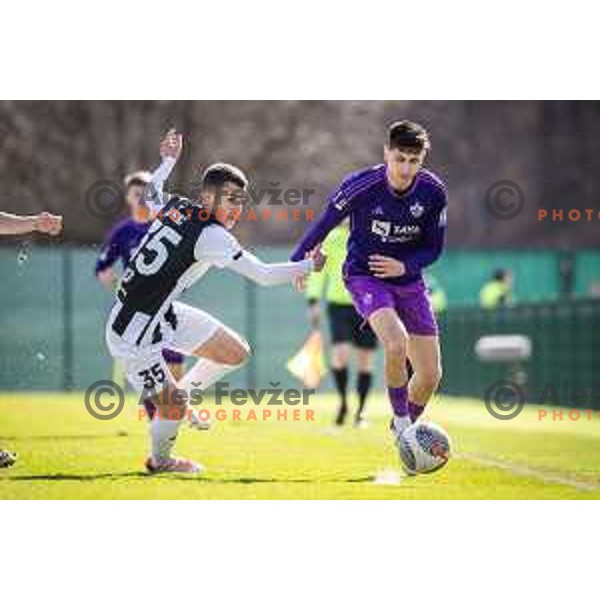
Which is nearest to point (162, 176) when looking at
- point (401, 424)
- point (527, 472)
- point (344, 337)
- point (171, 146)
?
point (171, 146)

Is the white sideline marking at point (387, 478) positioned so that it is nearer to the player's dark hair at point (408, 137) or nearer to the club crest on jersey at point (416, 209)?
the club crest on jersey at point (416, 209)

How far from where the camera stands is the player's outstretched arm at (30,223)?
7098 millimetres

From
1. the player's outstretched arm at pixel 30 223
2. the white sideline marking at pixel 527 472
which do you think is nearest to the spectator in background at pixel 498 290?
the white sideline marking at pixel 527 472

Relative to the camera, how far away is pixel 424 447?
6887 millimetres

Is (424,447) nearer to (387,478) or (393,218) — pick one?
(387,478)

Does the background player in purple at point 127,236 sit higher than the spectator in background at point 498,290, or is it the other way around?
the background player in purple at point 127,236

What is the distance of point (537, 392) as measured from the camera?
505 inches

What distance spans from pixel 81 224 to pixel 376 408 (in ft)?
14.7

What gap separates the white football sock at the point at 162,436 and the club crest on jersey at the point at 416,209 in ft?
4.69

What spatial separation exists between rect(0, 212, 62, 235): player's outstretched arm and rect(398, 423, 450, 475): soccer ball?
1.85 m

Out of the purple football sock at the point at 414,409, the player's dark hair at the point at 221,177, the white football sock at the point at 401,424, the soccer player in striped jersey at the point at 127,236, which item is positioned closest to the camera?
the player's dark hair at the point at 221,177

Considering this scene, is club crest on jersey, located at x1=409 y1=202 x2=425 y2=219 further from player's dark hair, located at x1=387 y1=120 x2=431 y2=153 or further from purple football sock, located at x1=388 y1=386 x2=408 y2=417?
purple football sock, located at x1=388 y1=386 x2=408 y2=417

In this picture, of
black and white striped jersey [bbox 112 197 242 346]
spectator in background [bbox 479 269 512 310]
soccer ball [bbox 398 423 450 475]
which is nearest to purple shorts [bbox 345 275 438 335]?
soccer ball [bbox 398 423 450 475]

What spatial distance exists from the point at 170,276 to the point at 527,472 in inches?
78.0
